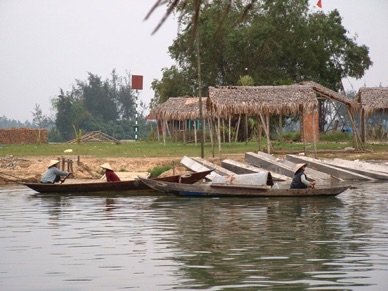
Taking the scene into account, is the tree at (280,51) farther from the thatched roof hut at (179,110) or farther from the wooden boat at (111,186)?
the wooden boat at (111,186)

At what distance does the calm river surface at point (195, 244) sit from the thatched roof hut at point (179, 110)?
22282 millimetres

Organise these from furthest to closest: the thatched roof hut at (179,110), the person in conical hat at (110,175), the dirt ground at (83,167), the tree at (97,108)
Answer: the tree at (97,108), the thatched roof hut at (179,110), the dirt ground at (83,167), the person in conical hat at (110,175)

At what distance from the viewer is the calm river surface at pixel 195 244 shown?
31.1 feet

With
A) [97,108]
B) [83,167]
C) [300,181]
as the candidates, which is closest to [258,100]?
[83,167]

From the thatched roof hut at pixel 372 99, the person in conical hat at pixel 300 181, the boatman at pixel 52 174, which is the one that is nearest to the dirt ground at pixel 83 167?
the boatman at pixel 52 174

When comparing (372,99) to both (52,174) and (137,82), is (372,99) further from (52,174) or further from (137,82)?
(52,174)

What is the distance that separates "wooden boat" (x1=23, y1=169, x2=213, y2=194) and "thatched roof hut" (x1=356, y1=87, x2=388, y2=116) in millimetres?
19236

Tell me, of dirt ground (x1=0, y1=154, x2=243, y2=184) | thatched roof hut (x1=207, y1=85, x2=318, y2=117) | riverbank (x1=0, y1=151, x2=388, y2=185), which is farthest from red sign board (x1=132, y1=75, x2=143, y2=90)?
dirt ground (x1=0, y1=154, x2=243, y2=184)

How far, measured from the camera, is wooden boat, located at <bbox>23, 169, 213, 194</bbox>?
21030 mm

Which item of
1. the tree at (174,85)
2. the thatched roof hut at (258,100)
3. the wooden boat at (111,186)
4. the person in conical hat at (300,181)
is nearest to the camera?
the person in conical hat at (300,181)

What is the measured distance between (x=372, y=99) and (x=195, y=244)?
28163 millimetres

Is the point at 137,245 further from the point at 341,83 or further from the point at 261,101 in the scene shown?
the point at 341,83

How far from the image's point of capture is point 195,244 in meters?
12.7

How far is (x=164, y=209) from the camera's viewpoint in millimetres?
18516
